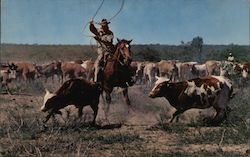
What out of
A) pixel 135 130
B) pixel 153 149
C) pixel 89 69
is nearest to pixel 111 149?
pixel 153 149

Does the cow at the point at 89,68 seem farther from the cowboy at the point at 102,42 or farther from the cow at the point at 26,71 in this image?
the cow at the point at 26,71

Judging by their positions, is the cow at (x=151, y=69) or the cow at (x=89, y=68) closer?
the cow at (x=89, y=68)

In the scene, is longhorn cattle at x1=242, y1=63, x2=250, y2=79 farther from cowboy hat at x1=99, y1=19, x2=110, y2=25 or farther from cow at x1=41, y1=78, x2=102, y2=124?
cowboy hat at x1=99, y1=19, x2=110, y2=25

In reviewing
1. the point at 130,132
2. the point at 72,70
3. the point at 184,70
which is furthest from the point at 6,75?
the point at 130,132

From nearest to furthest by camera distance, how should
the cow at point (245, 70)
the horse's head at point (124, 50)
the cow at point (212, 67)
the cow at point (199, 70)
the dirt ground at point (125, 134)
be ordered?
the dirt ground at point (125, 134), the horse's head at point (124, 50), the cow at point (212, 67), the cow at point (245, 70), the cow at point (199, 70)

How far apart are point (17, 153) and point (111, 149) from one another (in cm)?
110

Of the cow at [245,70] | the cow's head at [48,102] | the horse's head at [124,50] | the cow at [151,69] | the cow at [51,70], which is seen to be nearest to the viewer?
the cow's head at [48,102]

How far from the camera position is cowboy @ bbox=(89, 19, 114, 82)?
29.0 ft

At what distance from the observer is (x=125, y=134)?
324 inches

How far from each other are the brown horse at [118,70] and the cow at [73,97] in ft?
0.50

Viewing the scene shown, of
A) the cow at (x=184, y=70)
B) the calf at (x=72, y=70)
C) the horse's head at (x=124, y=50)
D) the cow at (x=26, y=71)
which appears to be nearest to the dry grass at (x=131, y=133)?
the horse's head at (x=124, y=50)

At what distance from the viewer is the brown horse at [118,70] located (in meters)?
8.91

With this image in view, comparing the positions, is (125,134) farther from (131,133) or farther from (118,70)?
(118,70)

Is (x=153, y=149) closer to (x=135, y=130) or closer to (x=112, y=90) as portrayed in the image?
(x=135, y=130)
